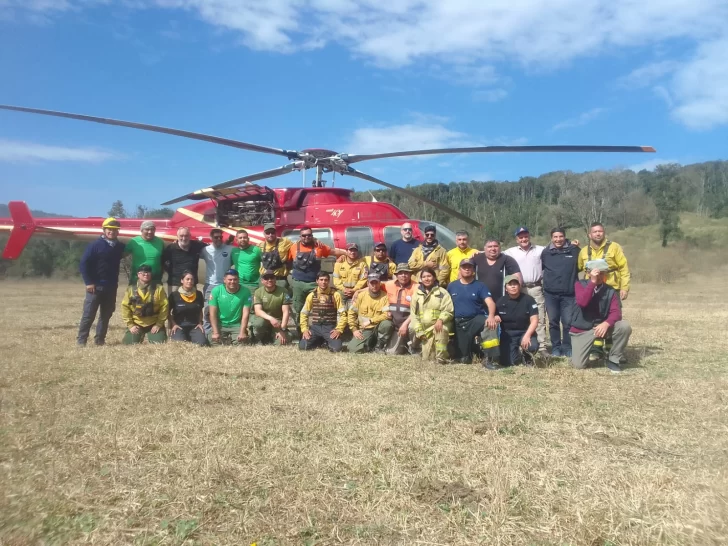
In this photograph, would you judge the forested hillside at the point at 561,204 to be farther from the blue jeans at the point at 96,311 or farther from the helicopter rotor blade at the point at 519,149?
the blue jeans at the point at 96,311

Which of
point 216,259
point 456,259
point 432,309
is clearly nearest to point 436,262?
point 456,259

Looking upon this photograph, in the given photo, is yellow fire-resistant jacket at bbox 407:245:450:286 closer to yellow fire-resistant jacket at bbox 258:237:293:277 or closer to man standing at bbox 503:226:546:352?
man standing at bbox 503:226:546:352

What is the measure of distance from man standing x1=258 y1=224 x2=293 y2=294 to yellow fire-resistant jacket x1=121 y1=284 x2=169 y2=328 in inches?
58.5

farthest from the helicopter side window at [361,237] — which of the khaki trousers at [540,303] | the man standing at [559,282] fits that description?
the man standing at [559,282]

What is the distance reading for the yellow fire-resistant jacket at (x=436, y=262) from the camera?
24.3 feet

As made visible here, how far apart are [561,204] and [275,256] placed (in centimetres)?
4840

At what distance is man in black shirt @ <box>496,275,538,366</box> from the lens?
20.9 feet

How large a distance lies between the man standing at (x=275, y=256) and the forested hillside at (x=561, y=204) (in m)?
20.2

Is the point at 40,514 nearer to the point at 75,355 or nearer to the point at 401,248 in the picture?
the point at 75,355

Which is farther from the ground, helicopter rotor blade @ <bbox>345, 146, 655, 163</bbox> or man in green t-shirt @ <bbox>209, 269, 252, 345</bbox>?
helicopter rotor blade @ <bbox>345, 146, 655, 163</bbox>

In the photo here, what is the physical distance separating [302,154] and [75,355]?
5.13 metres

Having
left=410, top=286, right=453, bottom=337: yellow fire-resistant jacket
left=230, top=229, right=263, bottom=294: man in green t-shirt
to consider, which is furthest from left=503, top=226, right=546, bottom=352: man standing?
left=230, top=229, right=263, bottom=294: man in green t-shirt

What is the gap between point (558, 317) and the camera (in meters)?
6.99

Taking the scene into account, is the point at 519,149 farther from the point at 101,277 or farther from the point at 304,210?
the point at 101,277
